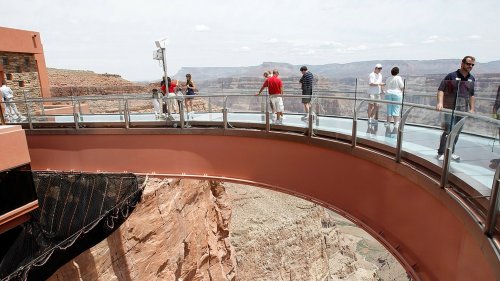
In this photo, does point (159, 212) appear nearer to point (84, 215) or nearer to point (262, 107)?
point (84, 215)

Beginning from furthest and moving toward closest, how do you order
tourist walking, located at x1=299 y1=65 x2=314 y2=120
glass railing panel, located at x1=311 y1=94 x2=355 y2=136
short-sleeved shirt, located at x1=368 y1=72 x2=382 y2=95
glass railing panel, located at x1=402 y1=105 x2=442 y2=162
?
1. tourist walking, located at x1=299 y1=65 x2=314 y2=120
2. short-sleeved shirt, located at x1=368 y1=72 x2=382 y2=95
3. glass railing panel, located at x1=311 y1=94 x2=355 y2=136
4. glass railing panel, located at x1=402 y1=105 x2=442 y2=162

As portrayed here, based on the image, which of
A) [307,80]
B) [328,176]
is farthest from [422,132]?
[307,80]

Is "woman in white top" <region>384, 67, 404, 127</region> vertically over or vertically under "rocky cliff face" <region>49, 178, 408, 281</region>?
over

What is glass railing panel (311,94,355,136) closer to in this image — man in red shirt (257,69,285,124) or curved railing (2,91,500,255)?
curved railing (2,91,500,255)

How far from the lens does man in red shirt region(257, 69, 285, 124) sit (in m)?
8.27

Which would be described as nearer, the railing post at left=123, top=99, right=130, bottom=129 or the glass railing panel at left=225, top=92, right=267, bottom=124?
the glass railing panel at left=225, top=92, right=267, bottom=124

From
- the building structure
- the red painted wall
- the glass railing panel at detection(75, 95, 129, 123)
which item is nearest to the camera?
the red painted wall

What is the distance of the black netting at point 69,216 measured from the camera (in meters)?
7.47

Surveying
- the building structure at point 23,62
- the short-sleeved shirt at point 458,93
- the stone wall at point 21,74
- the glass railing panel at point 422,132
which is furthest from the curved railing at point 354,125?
the building structure at point 23,62

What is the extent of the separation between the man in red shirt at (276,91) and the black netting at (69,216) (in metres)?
4.37

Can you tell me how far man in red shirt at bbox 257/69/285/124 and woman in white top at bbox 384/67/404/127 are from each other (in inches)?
101

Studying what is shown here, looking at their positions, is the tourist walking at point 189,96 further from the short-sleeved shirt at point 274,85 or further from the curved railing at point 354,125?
the short-sleeved shirt at point 274,85

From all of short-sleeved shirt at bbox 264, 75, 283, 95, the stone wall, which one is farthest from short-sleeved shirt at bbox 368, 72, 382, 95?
the stone wall

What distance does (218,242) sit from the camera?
2025 cm
